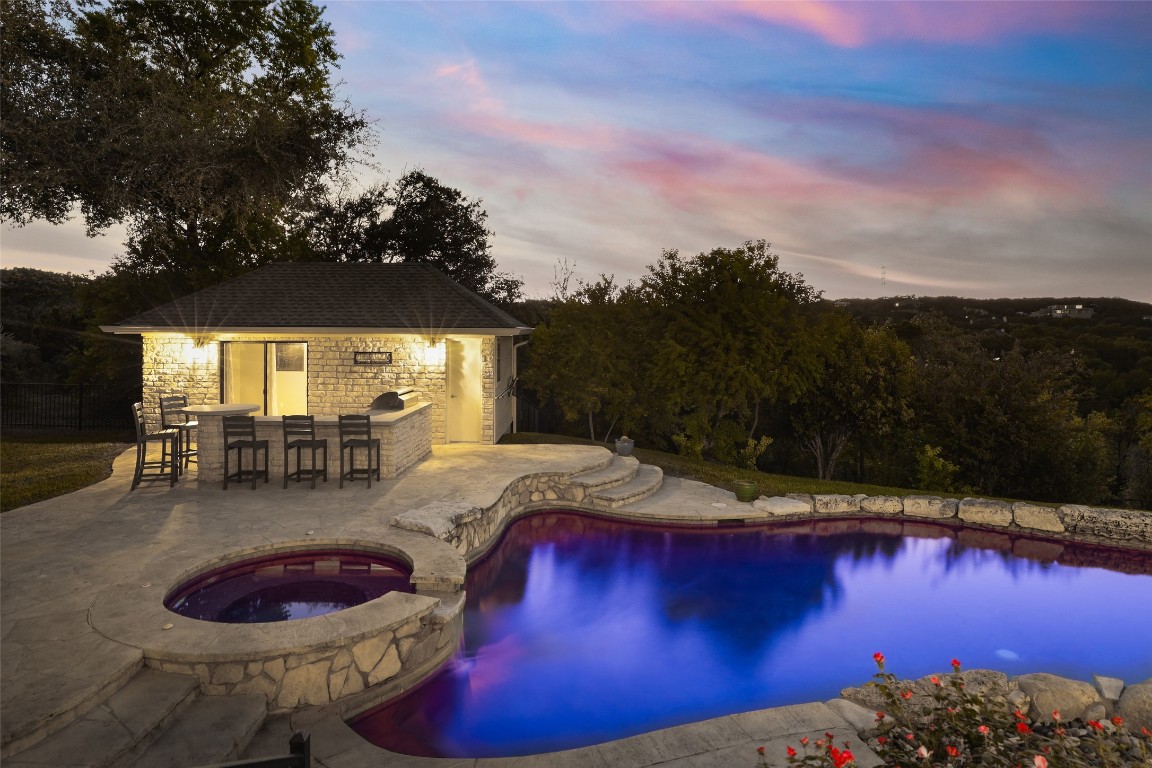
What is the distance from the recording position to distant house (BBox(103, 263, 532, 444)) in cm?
1323

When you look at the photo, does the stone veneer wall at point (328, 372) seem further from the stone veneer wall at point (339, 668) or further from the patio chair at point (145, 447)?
the stone veneer wall at point (339, 668)

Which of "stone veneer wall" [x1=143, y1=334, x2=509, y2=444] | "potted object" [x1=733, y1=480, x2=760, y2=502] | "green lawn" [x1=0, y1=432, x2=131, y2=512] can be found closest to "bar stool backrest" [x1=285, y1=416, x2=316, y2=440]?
"green lawn" [x1=0, y1=432, x2=131, y2=512]

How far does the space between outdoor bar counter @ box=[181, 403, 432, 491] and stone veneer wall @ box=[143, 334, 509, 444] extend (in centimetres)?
276

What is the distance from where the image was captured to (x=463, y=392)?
46.2 ft

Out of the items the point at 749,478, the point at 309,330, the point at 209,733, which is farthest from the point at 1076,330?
the point at 209,733

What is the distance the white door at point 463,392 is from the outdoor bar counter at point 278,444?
10.4ft

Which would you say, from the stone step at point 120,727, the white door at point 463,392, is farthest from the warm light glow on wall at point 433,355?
the stone step at point 120,727

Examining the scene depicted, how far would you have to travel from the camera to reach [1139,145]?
47.4 feet

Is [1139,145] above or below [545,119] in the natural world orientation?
below

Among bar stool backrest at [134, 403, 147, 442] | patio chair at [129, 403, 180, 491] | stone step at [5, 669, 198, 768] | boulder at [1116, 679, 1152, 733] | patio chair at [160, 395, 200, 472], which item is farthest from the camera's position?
patio chair at [160, 395, 200, 472]

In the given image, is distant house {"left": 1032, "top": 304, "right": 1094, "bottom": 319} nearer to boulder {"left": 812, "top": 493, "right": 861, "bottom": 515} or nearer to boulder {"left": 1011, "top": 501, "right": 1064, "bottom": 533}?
boulder {"left": 1011, "top": 501, "right": 1064, "bottom": 533}

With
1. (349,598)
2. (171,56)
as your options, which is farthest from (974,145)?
(171,56)

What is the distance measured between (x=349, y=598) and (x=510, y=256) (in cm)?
2298

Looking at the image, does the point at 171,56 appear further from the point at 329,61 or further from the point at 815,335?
the point at 815,335
